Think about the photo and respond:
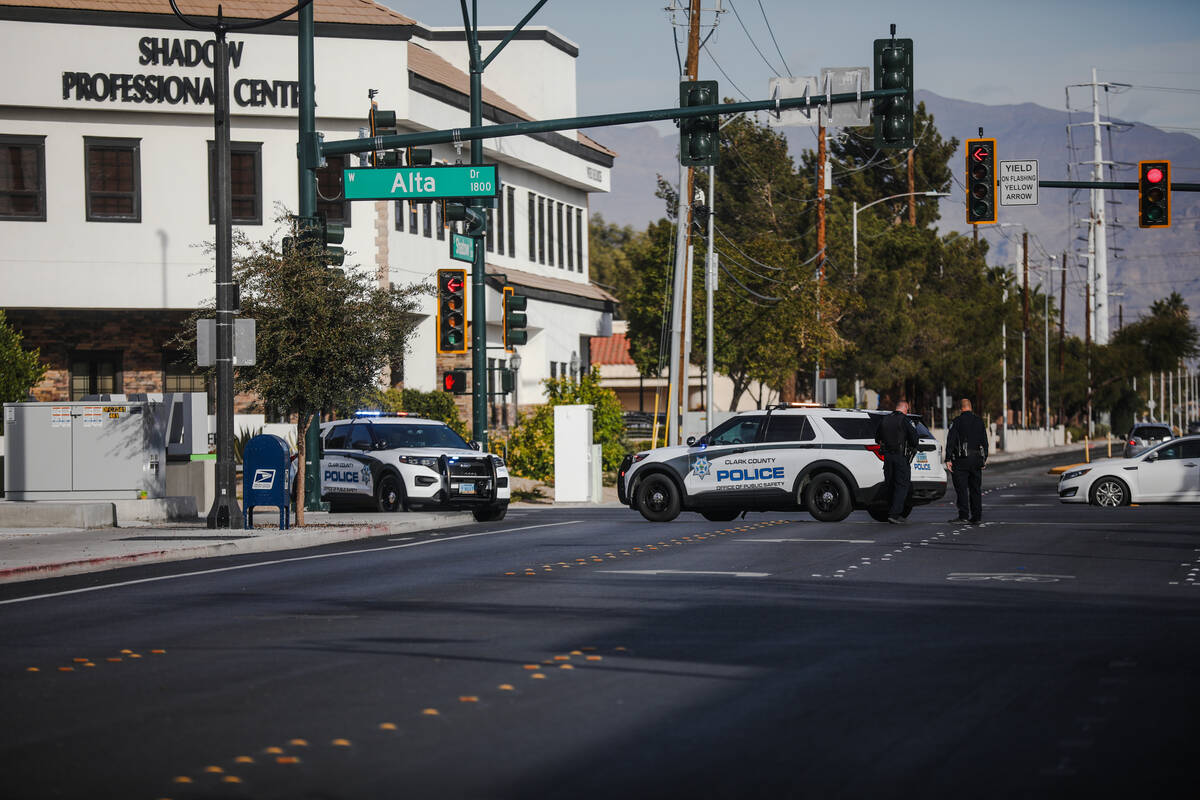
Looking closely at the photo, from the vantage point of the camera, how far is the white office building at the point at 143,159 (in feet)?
133

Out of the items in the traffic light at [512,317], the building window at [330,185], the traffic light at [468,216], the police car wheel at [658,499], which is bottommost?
the police car wheel at [658,499]

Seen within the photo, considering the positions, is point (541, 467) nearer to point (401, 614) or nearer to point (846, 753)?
point (401, 614)

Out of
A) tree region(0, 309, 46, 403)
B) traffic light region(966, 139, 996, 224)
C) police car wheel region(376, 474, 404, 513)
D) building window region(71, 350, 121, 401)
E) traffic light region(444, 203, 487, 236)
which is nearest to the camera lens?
police car wheel region(376, 474, 404, 513)

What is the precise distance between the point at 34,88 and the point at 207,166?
14.9ft

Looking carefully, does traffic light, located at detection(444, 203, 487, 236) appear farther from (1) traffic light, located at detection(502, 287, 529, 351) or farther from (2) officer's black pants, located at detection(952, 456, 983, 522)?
(2) officer's black pants, located at detection(952, 456, 983, 522)

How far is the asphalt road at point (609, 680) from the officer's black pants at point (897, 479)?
626cm

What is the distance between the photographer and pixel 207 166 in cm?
4147

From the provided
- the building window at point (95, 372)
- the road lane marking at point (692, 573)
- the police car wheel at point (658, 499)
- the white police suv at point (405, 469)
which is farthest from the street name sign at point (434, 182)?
the building window at point (95, 372)

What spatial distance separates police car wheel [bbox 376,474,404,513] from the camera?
2774 centimetres

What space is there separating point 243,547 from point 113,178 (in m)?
23.2

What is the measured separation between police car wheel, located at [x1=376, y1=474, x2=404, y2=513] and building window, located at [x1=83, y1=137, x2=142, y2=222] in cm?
1654

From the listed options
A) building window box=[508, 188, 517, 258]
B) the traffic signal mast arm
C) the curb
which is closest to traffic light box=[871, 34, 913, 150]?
the traffic signal mast arm

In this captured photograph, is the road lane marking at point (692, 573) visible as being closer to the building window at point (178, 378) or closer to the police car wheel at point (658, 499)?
the police car wheel at point (658, 499)

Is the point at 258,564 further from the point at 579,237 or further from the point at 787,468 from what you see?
the point at 579,237
